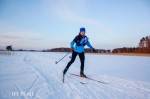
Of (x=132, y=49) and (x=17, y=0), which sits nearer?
(x=17, y=0)

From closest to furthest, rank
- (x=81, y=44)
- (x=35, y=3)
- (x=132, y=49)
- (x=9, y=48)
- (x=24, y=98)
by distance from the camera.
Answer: (x=24, y=98), (x=81, y=44), (x=35, y=3), (x=9, y=48), (x=132, y=49)

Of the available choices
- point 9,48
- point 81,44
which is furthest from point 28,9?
point 9,48

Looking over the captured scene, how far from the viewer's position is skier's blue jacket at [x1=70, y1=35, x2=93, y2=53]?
604 cm

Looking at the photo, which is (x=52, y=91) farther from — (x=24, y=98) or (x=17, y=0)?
(x=17, y=0)

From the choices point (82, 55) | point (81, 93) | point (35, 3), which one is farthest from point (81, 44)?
point (35, 3)

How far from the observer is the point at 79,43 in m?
6.10

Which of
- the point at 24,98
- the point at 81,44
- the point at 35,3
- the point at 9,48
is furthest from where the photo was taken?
the point at 9,48

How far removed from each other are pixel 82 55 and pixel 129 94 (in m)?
2.69

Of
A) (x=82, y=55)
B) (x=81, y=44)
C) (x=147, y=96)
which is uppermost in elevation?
(x=81, y=44)

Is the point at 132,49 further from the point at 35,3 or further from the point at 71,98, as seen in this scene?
the point at 71,98

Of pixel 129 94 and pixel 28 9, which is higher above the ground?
pixel 28 9

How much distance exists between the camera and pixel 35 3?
1590 centimetres

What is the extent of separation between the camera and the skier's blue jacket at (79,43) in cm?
604

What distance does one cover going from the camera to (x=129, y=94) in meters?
3.99
